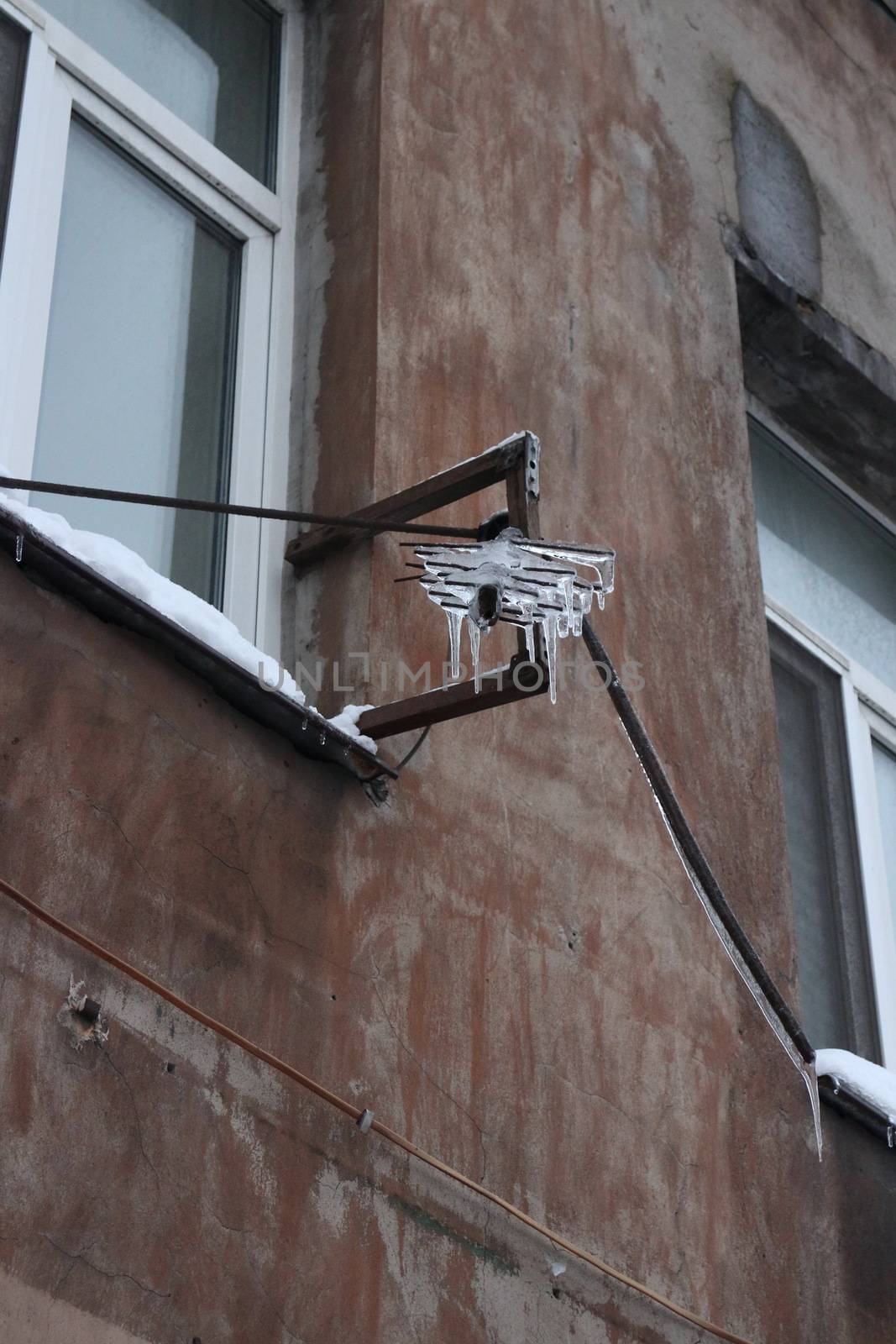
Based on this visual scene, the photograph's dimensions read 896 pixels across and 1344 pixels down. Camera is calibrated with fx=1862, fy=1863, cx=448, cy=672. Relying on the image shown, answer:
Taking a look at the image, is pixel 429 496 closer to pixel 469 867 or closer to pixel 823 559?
pixel 469 867

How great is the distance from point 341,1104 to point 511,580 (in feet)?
3.13

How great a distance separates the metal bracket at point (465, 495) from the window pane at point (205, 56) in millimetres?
1238

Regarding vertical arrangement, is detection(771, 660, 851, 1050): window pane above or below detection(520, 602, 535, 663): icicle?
above

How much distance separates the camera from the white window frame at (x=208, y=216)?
12.3 ft

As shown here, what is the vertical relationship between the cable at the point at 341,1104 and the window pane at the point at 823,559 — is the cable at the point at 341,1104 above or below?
below

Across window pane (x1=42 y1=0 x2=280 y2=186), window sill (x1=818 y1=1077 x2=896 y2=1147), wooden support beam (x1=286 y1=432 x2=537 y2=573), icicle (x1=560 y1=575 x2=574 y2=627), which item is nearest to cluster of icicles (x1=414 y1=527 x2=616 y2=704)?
icicle (x1=560 y1=575 x2=574 y2=627)

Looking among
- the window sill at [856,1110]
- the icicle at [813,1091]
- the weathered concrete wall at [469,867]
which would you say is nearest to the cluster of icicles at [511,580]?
the weathered concrete wall at [469,867]

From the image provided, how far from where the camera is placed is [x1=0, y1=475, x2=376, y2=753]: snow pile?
3176 millimetres

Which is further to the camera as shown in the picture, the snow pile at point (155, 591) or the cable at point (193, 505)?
the snow pile at point (155, 591)

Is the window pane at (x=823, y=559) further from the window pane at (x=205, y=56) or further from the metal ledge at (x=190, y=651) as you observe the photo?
the metal ledge at (x=190, y=651)

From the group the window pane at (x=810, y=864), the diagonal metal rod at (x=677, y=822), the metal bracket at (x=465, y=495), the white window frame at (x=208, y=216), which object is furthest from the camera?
Answer: the window pane at (x=810, y=864)

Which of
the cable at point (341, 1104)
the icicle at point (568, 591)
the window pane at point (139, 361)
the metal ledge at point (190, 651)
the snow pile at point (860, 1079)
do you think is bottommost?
the cable at point (341, 1104)

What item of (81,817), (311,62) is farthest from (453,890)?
(311,62)

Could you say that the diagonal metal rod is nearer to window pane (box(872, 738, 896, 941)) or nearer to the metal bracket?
the metal bracket
